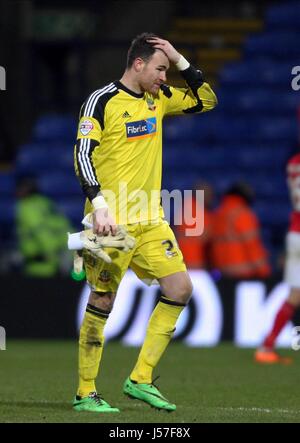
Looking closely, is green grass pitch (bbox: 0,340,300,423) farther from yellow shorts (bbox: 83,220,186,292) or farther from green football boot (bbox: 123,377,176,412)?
yellow shorts (bbox: 83,220,186,292)

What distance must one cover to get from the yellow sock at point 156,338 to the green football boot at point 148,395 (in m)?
0.04

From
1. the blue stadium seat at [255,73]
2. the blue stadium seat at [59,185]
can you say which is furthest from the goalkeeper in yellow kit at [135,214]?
the blue stadium seat at [255,73]

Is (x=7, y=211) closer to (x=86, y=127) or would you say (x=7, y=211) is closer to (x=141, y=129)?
(x=141, y=129)

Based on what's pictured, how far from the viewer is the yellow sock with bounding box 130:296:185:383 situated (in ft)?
27.8

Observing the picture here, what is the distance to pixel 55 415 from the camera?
803cm

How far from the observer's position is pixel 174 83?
2022cm

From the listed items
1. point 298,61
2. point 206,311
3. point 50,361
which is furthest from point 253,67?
point 50,361

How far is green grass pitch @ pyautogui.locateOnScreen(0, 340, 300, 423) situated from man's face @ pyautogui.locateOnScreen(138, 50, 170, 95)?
1.99 meters

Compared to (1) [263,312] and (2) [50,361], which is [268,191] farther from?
(2) [50,361]

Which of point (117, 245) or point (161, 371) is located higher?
point (117, 245)

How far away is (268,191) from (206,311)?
14.3 feet

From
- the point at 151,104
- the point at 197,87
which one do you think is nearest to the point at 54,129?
the point at 197,87

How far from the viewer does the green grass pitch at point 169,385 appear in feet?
26.5

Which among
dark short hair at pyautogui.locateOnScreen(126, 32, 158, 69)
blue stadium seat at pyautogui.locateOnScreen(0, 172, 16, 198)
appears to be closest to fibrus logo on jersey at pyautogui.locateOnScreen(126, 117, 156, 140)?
dark short hair at pyautogui.locateOnScreen(126, 32, 158, 69)
